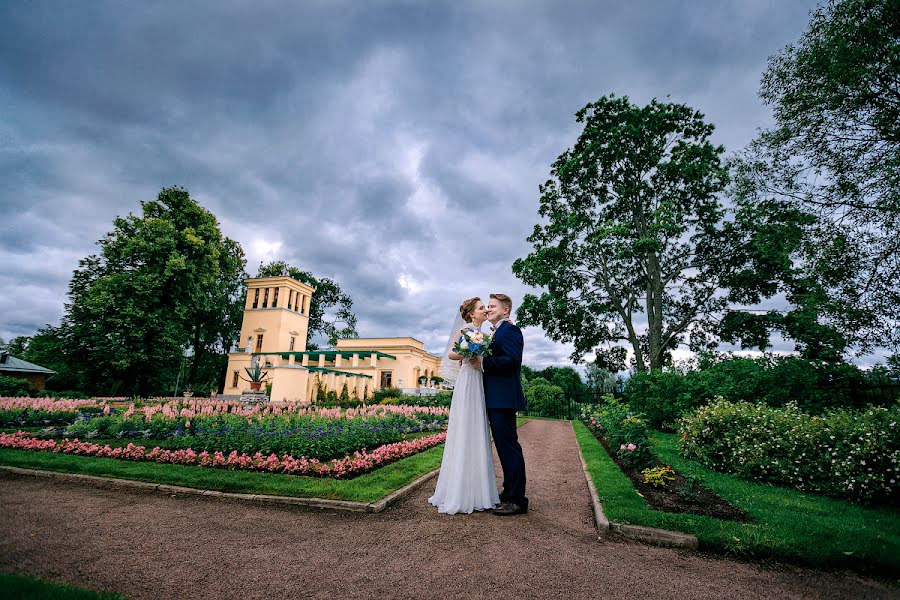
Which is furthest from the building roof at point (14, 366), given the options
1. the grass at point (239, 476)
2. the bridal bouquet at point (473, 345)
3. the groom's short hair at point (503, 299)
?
the groom's short hair at point (503, 299)

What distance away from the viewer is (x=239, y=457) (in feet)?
21.8

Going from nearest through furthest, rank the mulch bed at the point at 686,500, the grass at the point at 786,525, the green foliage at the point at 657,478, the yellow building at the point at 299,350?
the grass at the point at 786,525 < the mulch bed at the point at 686,500 < the green foliage at the point at 657,478 < the yellow building at the point at 299,350

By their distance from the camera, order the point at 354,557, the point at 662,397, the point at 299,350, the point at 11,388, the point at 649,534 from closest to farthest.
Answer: the point at 354,557 → the point at 649,534 → the point at 662,397 → the point at 11,388 → the point at 299,350

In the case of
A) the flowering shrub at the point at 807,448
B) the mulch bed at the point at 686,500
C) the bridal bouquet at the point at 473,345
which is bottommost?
the mulch bed at the point at 686,500

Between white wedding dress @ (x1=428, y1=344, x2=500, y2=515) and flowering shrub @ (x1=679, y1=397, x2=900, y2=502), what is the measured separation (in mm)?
4958

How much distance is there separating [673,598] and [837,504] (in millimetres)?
4256

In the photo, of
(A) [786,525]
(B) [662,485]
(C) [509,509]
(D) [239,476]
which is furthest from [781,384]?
(D) [239,476]

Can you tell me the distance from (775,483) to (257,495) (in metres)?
7.97

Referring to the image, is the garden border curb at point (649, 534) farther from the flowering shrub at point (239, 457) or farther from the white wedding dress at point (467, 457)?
the flowering shrub at point (239, 457)

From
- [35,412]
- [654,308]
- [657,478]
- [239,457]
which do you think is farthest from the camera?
[654,308]

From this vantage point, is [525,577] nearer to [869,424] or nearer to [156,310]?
[869,424]

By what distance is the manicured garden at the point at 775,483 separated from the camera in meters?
3.49

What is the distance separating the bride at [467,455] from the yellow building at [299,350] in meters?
22.4

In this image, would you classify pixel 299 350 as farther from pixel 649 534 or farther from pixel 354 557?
pixel 649 534
